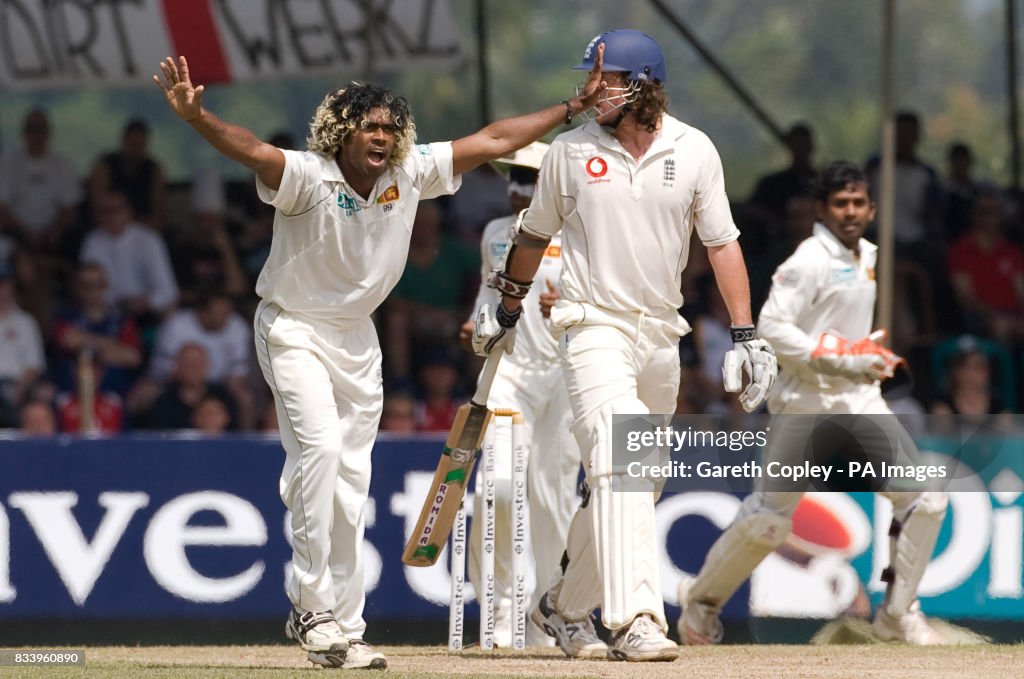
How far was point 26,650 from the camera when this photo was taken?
938cm

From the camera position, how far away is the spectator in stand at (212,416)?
1238cm

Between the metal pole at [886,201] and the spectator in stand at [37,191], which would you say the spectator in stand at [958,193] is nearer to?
the metal pole at [886,201]

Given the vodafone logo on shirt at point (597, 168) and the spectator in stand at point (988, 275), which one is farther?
the spectator in stand at point (988, 275)

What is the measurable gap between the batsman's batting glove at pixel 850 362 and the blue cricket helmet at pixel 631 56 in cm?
200

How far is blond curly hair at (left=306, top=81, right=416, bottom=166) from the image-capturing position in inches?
299

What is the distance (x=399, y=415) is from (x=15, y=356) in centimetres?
320

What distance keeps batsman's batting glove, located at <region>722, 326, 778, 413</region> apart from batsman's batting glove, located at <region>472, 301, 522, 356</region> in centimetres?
96

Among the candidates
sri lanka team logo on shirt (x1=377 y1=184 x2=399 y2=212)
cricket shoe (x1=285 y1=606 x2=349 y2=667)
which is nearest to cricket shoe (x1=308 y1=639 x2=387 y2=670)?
cricket shoe (x1=285 y1=606 x2=349 y2=667)

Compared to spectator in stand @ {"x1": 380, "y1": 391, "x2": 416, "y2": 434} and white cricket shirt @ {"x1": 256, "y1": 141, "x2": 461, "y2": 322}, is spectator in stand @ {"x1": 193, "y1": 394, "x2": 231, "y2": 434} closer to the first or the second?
spectator in stand @ {"x1": 380, "y1": 391, "x2": 416, "y2": 434}

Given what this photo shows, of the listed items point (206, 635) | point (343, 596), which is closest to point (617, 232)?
point (343, 596)

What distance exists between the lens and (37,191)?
50.3 feet

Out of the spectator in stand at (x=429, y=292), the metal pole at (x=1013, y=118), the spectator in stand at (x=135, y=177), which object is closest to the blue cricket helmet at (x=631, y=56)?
the spectator in stand at (x=429, y=292)

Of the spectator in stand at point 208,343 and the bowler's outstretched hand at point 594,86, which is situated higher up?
the bowler's outstretched hand at point 594,86

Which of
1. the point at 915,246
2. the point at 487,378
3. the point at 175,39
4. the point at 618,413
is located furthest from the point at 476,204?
the point at 618,413
